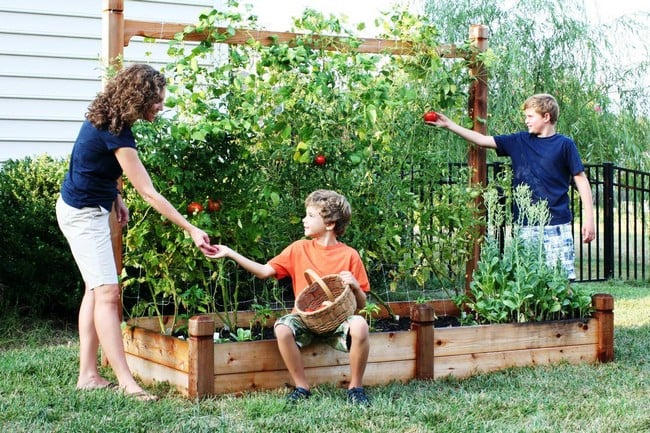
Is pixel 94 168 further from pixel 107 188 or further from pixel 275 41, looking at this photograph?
pixel 275 41

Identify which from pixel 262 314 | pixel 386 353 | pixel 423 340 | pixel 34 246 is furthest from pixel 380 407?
pixel 34 246

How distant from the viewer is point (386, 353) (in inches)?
175

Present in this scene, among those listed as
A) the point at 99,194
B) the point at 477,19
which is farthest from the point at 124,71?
the point at 477,19

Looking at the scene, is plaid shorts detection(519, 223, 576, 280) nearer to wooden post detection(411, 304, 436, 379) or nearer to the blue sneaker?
wooden post detection(411, 304, 436, 379)

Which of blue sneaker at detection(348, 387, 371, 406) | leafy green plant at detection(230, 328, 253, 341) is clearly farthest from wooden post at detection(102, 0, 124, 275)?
blue sneaker at detection(348, 387, 371, 406)

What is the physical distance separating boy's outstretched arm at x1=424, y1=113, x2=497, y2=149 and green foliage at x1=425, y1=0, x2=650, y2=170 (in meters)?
4.95

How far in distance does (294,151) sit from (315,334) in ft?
3.59

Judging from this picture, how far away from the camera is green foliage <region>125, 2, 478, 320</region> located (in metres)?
4.50

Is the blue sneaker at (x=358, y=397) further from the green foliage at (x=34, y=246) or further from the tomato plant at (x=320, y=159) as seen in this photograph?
the green foliage at (x=34, y=246)

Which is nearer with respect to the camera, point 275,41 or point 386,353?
point 386,353

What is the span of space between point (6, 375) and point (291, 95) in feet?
6.92

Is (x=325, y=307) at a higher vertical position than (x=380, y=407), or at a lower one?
higher

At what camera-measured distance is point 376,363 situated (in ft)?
14.5

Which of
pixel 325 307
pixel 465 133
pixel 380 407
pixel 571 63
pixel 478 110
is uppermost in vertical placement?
pixel 571 63
